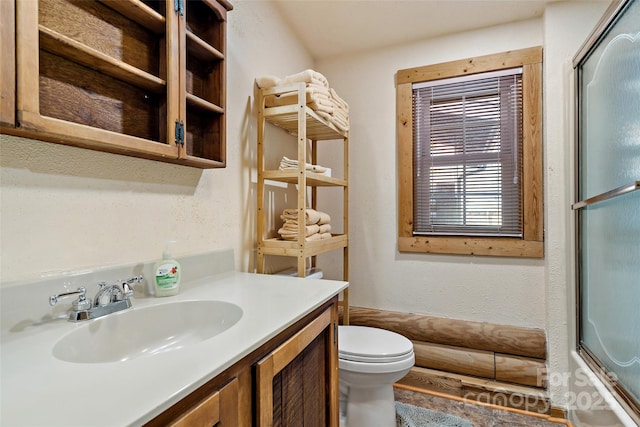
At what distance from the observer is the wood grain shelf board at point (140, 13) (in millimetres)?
965

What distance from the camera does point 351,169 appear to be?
243 cm

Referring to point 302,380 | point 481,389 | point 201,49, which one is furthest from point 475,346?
point 201,49

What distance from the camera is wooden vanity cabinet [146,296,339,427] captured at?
60 centimetres

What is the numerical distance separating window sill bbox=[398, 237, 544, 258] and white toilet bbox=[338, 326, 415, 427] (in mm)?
724

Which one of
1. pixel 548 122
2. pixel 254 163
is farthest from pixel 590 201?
pixel 254 163

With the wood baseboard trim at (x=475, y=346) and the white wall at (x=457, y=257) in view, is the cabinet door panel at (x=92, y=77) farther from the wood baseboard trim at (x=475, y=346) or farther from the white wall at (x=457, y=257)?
the wood baseboard trim at (x=475, y=346)

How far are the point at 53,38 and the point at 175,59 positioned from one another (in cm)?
36

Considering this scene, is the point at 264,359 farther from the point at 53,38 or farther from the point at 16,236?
the point at 53,38

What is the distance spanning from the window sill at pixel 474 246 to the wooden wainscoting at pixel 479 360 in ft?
1.50

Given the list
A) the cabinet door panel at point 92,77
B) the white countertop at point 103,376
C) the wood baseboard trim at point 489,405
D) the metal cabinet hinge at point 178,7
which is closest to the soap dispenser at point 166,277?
the white countertop at point 103,376

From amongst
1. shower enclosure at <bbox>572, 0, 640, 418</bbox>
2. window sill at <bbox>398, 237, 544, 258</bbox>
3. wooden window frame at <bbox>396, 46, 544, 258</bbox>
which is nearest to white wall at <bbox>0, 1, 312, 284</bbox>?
wooden window frame at <bbox>396, 46, 544, 258</bbox>

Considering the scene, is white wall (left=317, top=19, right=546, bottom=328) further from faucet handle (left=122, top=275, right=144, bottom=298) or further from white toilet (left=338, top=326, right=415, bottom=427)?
faucet handle (left=122, top=275, right=144, bottom=298)

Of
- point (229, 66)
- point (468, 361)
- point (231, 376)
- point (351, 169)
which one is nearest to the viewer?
point (231, 376)

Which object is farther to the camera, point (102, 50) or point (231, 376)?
point (102, 50)
